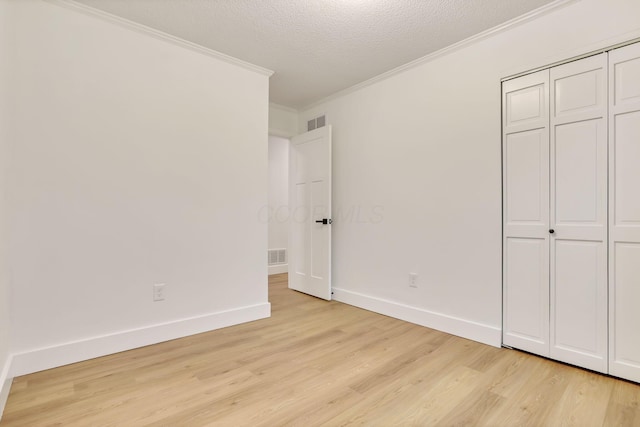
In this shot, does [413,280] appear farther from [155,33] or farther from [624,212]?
[155,33]

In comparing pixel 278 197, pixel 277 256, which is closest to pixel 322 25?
pixel 278 197

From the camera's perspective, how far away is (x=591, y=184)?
2.09 meters

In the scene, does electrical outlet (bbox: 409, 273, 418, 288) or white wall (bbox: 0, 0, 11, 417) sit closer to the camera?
white wall (bbox: 0, 0, 11, 417)

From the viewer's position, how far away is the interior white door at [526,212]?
230cm

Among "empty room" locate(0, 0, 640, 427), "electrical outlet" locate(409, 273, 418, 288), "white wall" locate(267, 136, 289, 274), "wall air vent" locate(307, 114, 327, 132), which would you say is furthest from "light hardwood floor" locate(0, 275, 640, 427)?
"white wall" locate(267, 136, 289, 274)

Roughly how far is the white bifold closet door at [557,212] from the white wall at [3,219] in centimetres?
334

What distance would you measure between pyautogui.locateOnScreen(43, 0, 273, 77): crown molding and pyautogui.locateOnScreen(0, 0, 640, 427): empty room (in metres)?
0.02

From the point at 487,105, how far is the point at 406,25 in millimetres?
924

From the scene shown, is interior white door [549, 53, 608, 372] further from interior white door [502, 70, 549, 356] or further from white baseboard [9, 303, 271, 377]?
white baseboard [9, 303, 271, 377]

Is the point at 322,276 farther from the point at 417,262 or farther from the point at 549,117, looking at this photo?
the point at 549,117

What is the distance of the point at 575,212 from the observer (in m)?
2.16

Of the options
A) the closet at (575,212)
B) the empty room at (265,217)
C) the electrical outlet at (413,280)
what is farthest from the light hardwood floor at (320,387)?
the electrical outlet at (413,280)

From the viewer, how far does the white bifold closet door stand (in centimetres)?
207

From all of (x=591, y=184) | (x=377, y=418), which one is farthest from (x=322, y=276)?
(x=591, y=184)
